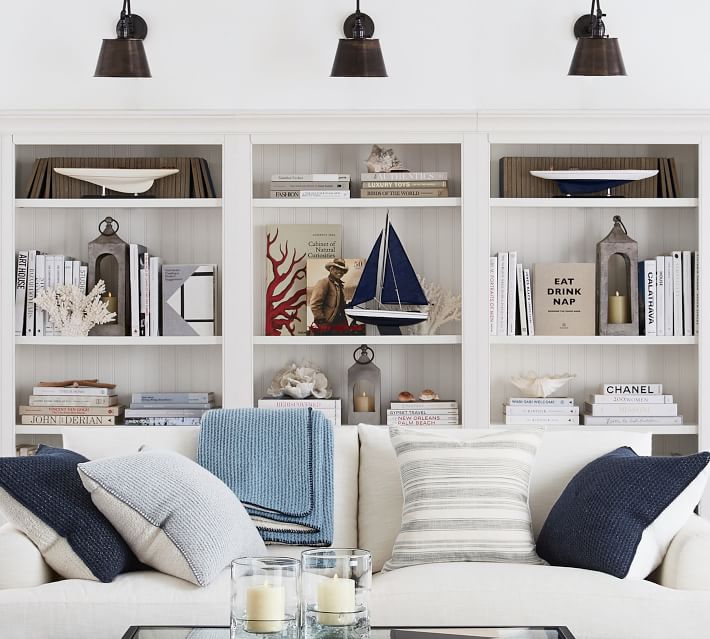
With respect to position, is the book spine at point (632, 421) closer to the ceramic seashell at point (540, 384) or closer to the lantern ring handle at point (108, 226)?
Result: the ceramic seashell at point (540, 384)

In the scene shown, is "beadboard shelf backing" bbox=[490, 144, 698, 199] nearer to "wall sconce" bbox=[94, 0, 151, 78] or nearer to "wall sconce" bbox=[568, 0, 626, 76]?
"wall sconce" bbox=[568, 0, 626, 76]

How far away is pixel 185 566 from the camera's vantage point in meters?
2.14

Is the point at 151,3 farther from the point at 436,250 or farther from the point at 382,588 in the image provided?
the point at 382,588

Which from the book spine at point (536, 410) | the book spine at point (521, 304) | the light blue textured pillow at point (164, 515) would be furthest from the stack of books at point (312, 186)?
the light blue textured pillow at point (164, 515)

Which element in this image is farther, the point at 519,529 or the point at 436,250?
the point at 436,250

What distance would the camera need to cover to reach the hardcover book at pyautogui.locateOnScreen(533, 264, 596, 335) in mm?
3814

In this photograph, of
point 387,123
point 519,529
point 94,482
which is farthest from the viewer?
point 387,123

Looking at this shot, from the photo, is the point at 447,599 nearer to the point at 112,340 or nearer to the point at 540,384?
the point at 540,384

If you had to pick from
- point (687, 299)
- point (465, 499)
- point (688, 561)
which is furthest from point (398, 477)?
point (687, 299)

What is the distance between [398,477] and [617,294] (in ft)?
5.43

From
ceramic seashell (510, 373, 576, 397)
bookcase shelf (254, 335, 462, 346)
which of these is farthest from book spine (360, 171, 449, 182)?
ceramic seashell (510, 373, 576, 397)

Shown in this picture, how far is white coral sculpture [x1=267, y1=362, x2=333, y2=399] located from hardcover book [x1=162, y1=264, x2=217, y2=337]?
35 centimetres

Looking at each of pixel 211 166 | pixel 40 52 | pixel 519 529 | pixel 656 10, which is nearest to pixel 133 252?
pixel 211 166

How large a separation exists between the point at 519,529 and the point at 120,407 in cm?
208
